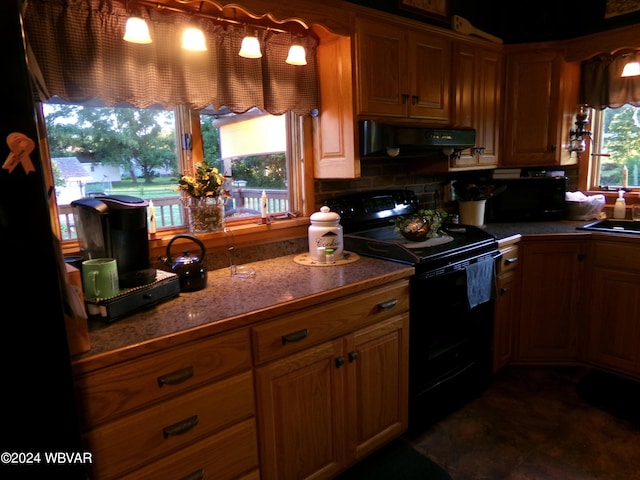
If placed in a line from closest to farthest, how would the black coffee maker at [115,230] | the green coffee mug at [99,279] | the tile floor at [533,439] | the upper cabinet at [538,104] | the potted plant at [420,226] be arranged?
the green coffee mug at [99,279], the black coffee maker at [115,230], the tile floor at [533,439], the potted plant at [420,226], the upper cabinet at [538,104]

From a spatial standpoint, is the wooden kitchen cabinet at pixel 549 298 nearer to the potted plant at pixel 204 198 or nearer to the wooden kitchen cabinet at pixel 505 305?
the wooden kitchen cabinet at pixel 505 305

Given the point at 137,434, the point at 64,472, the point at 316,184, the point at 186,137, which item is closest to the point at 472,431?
the point at 316,184

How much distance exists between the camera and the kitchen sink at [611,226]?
8.95ft

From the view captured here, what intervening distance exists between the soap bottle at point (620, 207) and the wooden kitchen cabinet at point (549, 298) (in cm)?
61

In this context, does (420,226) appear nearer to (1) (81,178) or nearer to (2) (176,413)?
(2) (176,413)

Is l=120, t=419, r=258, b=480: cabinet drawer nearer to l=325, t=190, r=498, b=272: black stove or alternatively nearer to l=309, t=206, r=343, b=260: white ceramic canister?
l=309, t=206, r=343, b=260: white ceramic canister

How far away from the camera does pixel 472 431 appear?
2240 millimetres

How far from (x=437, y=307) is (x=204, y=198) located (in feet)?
4.07

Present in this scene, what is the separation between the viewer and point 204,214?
6.62 ft

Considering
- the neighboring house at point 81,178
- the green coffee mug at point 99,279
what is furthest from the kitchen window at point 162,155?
the green coffee mug at point 99,279

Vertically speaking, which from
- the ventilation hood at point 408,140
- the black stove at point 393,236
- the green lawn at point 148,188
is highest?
the ventilation hood at point 408,140

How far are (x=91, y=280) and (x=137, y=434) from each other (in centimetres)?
51

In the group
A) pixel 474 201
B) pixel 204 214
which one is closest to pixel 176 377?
pixel 204 214

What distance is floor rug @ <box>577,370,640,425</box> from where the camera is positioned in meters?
2.37
